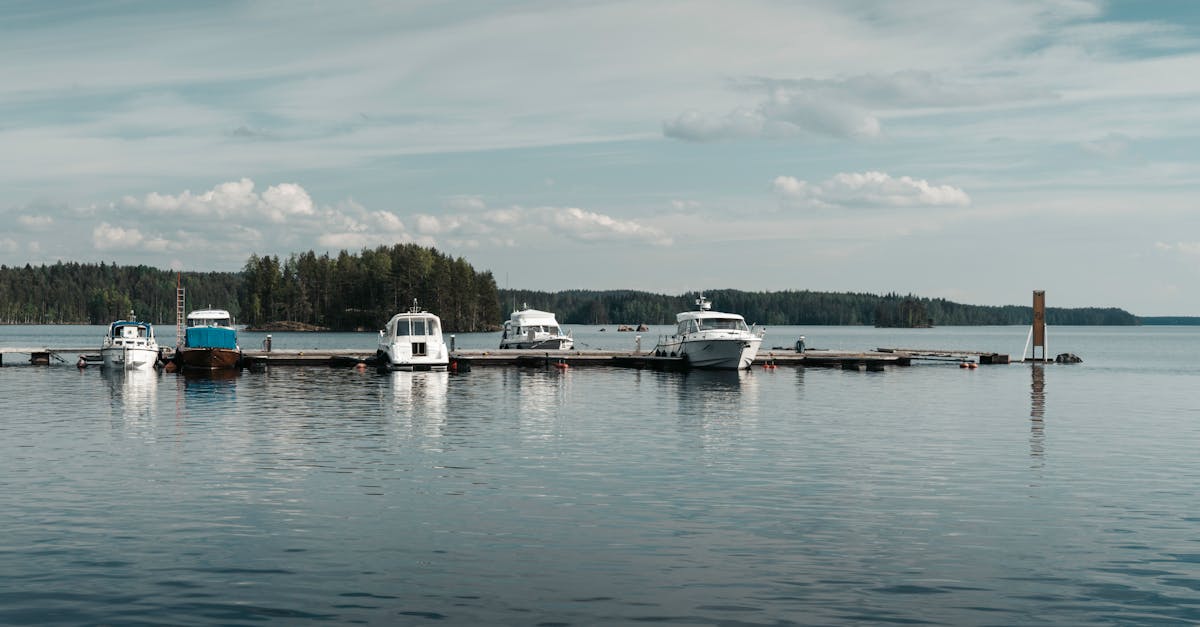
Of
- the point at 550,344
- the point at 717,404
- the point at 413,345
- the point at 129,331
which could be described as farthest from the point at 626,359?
the point at 129,331

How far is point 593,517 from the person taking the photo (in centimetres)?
2264

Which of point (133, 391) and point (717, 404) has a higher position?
point (133, 391)

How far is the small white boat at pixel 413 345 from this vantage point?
7581 cm

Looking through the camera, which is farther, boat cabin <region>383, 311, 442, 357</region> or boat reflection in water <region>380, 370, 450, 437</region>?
boat cabin <region>383, 311, 442, 357</region>

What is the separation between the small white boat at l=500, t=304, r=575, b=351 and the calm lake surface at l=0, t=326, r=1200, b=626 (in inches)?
1881

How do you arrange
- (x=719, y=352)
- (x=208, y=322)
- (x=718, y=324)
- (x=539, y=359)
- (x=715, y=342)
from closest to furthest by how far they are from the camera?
(x=715, y=342) < (x=719, y=352) < (x=718, y=324) < (x=208, y=322) < (x=539, y=359)

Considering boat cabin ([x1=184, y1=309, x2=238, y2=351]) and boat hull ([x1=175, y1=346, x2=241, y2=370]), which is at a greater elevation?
boat cabin ([x1=184, y1=309, x2=238, y2=351])

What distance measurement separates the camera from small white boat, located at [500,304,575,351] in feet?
319

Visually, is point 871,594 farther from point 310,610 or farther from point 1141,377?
point 1141,377

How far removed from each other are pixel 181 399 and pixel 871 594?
1814 inches

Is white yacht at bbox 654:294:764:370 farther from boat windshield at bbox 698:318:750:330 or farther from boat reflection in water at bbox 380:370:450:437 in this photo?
boat reflection in water at bbox 380:370:450:437

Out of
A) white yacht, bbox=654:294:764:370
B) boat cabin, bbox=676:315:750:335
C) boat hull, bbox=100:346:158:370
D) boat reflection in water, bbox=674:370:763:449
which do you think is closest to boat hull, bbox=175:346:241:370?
boat hull, bbox=100:346:158:370

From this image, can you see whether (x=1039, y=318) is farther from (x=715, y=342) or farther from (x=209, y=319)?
(x=209, y=319)

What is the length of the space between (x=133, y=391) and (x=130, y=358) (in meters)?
20.9
